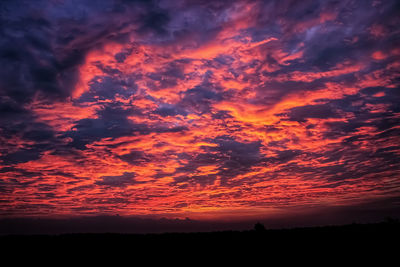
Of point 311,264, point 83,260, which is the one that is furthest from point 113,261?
point 311,264

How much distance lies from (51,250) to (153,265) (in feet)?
33.4

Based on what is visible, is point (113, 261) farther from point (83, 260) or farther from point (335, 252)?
point (335, 252)

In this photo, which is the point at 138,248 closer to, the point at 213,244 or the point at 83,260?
the point at 83,260

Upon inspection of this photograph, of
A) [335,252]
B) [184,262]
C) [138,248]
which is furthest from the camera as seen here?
[138,248]

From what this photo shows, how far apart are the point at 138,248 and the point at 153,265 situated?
6.22 metres

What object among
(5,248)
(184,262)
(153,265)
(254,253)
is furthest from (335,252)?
(5,248)

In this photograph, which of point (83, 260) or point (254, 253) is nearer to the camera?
point (83, 260)

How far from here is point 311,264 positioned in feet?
52.8

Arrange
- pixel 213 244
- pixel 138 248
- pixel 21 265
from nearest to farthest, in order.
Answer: pixel 21 265 < pixel 138 248 < pixel 213 244

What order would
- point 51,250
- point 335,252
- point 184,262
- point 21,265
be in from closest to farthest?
point 21,265
point 184,262
point 335,252
point 51,250

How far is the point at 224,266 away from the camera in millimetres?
16250

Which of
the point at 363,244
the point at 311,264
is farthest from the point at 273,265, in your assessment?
the point at 363,244

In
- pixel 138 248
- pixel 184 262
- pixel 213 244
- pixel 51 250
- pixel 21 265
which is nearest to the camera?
pixel 21 265

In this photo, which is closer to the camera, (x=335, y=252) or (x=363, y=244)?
(x=335, y=252)
